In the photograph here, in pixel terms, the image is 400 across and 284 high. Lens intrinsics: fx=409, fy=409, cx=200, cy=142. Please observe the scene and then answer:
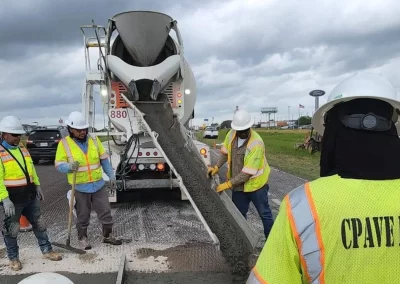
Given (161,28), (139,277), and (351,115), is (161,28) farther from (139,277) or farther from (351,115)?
(351,115)

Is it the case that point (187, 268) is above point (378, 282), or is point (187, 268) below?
below

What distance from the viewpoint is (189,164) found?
6484mm

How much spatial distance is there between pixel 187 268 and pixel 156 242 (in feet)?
3.34

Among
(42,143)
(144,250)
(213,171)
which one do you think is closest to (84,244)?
(144,250)

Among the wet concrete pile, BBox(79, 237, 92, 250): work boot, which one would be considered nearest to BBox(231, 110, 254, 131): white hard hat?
the wet concrete pile

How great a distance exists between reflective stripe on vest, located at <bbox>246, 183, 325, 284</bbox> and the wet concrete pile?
292cm

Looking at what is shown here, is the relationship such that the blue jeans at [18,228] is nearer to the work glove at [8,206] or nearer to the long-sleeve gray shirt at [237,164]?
the work glove at [8,206]

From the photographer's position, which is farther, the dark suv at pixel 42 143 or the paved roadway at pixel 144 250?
the dark suv at pixel 42 143

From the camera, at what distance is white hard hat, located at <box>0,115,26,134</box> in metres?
4.66

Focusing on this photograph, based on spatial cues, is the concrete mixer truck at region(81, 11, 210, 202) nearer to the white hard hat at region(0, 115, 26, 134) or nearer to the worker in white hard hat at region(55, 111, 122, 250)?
the worker in white hard hat at region(55, 111, 122, 250)

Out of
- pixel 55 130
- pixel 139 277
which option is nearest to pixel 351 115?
pixel 139 277

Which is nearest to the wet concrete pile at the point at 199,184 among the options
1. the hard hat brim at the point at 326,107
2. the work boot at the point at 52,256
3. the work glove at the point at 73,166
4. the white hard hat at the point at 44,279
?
the work glove at the point at 73,166

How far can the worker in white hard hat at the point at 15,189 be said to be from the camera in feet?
15.0

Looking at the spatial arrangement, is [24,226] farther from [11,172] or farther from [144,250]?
[144,250]
